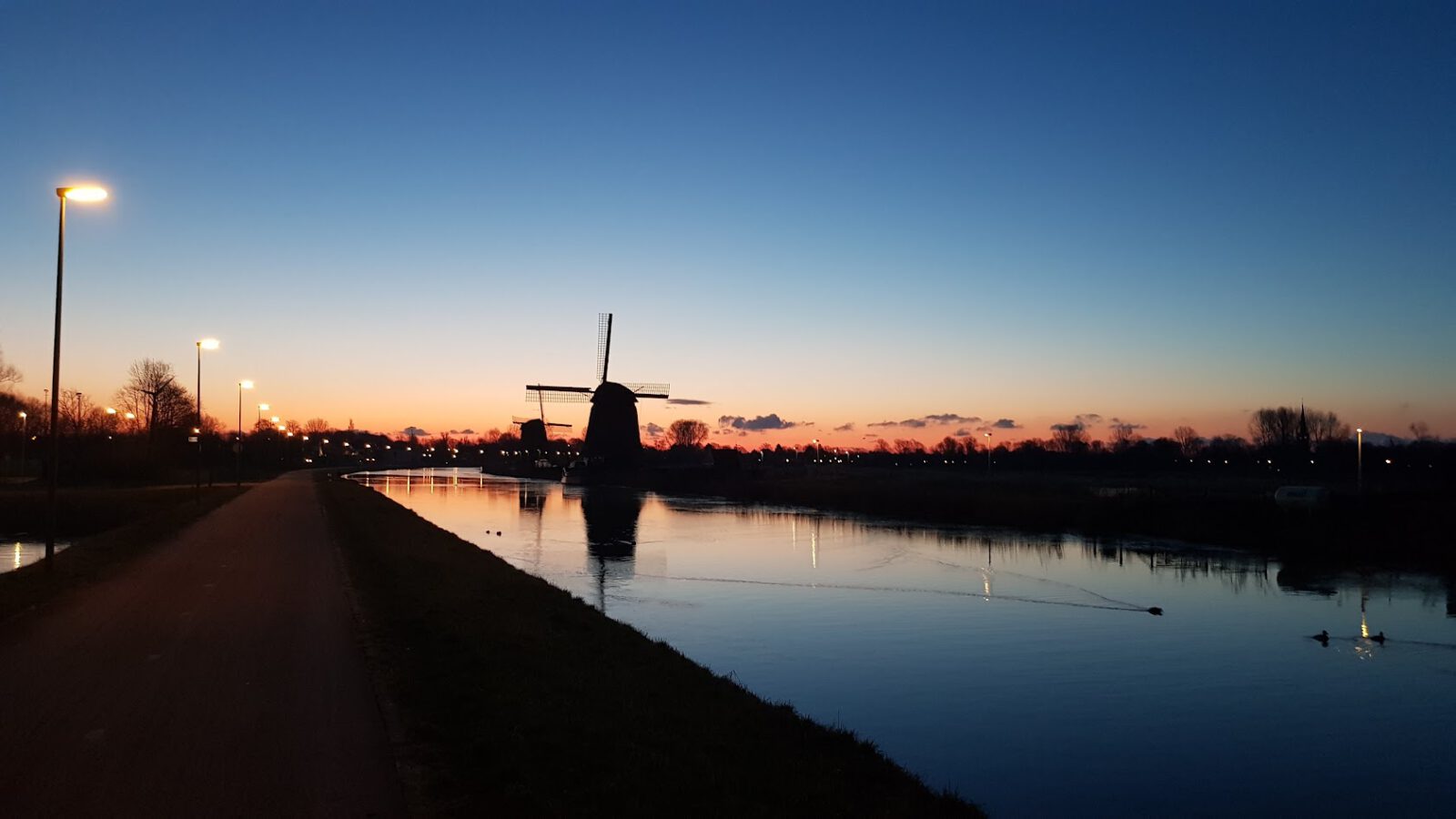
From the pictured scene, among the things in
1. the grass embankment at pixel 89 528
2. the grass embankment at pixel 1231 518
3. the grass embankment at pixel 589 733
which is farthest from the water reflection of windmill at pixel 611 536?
the grass embankment at pixel 1231 518

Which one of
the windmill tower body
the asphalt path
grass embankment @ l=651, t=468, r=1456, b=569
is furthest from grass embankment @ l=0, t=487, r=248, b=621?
the windmill tower body

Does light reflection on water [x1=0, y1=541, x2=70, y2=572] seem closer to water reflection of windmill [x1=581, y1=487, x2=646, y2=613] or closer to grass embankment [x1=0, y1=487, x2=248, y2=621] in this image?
grass embankment [x1=0, y1=487, x2=248, y2=621]

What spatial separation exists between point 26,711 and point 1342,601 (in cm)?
2674

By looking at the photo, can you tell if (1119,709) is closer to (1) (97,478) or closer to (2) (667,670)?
(2) (667,670)

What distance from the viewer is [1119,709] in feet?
46.1

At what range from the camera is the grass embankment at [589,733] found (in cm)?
728

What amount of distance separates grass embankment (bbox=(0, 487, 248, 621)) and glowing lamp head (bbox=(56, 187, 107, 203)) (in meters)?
7.14

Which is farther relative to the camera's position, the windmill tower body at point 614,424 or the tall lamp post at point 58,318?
the windmill tower body at point 614,424

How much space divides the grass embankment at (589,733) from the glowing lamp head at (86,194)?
9.49 metres

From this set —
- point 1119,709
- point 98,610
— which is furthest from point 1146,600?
point 98,610

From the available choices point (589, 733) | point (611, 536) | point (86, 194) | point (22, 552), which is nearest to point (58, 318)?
point (86, 194)

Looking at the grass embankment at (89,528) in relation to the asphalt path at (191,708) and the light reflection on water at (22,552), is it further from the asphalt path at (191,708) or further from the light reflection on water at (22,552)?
the asphalt path at (191,708)

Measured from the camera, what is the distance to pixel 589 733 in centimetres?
887

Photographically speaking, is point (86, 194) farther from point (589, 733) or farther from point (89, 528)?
point (89, 528)
